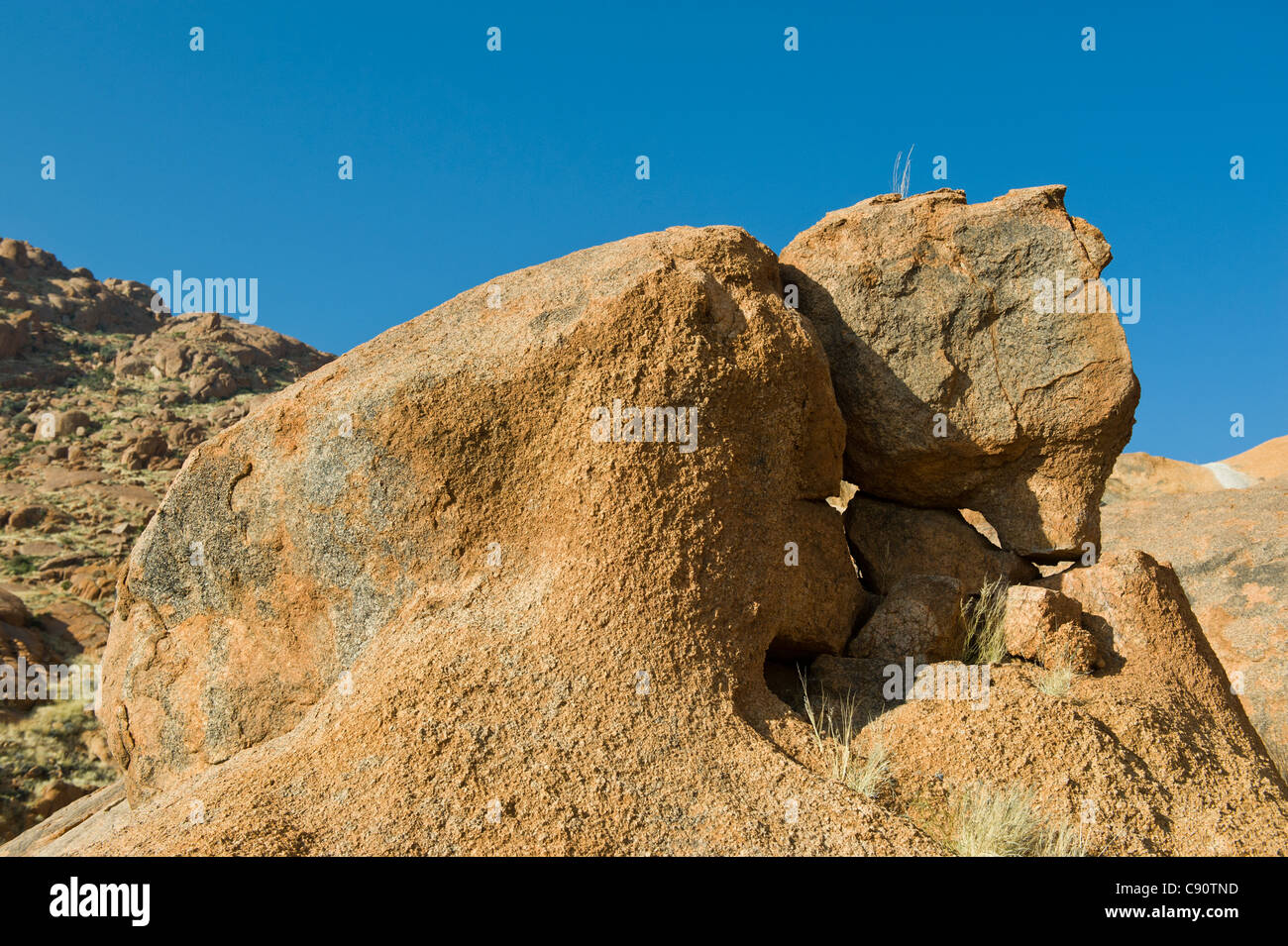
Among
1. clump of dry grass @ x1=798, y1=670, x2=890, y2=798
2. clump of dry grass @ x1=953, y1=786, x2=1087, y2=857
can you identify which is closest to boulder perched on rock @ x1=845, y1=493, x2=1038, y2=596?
clump of dry grass @ x1=798, y1=670, x2=890, y2=798

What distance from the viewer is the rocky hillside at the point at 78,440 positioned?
14969 mm

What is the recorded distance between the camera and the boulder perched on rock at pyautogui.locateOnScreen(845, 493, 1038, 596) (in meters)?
6.32

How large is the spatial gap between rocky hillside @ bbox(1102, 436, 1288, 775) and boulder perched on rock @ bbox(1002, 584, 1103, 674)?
11.0 feet

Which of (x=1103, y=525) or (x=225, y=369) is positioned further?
(x=225, y=369)

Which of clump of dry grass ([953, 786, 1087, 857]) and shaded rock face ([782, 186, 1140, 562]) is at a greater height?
shaded rock face ([782, 186, 1140, 562])

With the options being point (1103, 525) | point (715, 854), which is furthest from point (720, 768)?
point (1103, 525)

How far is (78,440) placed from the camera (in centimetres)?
3206

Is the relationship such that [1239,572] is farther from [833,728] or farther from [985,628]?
[833,728]

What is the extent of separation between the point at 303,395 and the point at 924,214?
4258mm

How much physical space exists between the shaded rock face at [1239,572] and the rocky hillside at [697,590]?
10.7 feet

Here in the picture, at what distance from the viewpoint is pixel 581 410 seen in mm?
4844

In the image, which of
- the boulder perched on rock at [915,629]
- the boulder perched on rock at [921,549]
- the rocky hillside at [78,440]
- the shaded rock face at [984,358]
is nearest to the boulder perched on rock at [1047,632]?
the boulder perched on rock at [915,629]

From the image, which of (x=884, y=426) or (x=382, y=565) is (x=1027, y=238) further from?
(x=382, y=565)

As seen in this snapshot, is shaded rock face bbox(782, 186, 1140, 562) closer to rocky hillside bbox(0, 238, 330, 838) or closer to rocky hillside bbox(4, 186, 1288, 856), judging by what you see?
rocky hillside bbox(4, 186, 1288, 856)
